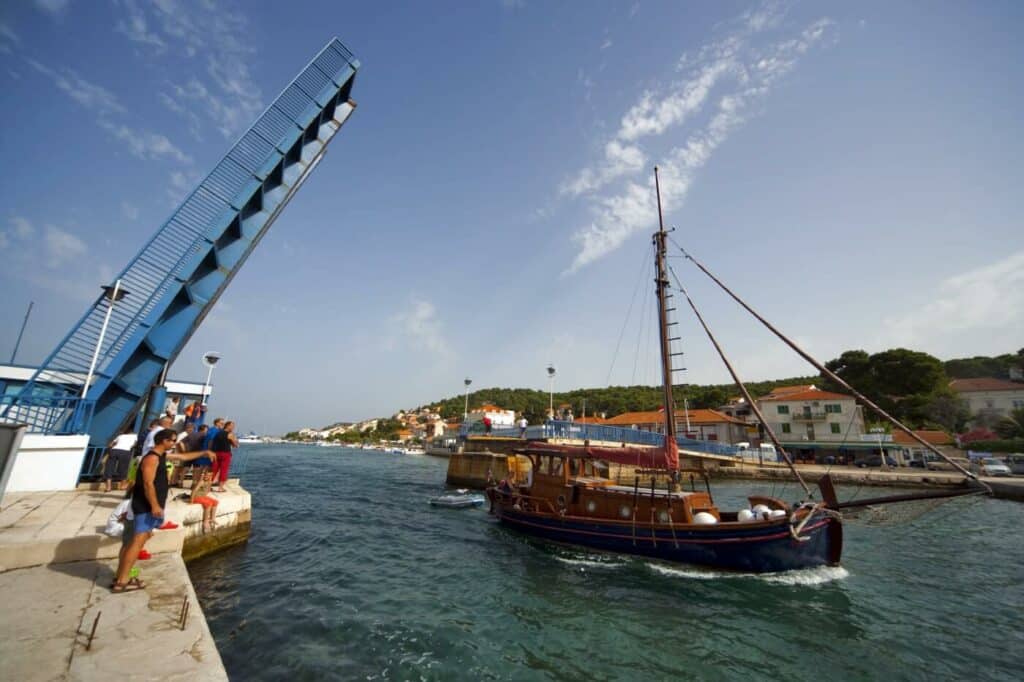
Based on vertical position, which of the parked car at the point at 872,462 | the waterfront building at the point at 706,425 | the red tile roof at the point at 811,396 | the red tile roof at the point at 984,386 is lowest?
the parked car at the point at 872,462

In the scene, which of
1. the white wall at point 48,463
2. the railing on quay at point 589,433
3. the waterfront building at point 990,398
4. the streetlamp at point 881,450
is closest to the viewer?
the white wall at point 48,463

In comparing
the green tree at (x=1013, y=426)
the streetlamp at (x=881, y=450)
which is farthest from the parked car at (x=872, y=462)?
the green tree at (x=1013, y=426)

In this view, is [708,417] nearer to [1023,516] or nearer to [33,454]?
[1023,516]

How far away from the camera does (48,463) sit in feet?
34.4

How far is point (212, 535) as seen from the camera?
34.4ft

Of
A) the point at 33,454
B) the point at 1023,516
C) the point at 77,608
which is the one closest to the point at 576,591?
the point at 77,608

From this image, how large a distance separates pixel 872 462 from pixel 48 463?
64559 millimetres

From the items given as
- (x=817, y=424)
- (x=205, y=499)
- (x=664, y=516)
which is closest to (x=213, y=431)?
(x=205, y=499)

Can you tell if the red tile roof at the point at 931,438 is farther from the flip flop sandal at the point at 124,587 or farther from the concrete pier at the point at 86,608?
the flip flop sandal at the point at 124,587

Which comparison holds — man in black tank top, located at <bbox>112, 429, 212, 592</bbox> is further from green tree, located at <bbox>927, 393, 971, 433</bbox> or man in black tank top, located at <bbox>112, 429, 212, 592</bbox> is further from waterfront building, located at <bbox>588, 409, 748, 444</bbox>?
green tree, located at <bbox>927, 393, 971, 433</bbox>

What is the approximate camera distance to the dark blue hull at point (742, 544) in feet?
36.6

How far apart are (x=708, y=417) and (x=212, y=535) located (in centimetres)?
6024

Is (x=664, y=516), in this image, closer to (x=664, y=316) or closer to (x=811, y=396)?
(x=664, y=316)

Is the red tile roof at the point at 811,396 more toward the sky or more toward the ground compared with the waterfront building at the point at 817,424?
more toward the sky
